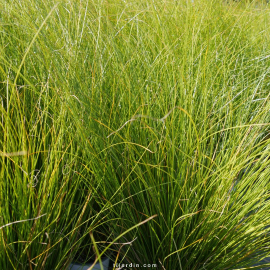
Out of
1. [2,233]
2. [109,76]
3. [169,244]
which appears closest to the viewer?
[2,233]

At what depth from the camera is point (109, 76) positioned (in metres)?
1.17

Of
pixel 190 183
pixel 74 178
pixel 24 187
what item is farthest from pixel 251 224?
pixel 24 187

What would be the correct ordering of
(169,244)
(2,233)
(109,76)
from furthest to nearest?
(109,76) < (169,244) < (2,233)

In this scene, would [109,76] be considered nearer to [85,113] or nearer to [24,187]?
[85,113]

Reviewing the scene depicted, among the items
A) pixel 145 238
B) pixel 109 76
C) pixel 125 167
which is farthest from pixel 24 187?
pixel 109 76

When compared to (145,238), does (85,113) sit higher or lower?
higher

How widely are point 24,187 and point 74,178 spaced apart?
0.18 m

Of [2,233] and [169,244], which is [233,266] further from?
[2,233]

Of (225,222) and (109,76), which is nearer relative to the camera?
(225,222)

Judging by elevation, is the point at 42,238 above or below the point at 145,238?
above

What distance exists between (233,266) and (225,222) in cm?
13

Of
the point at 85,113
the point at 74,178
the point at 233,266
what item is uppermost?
the point at 85,113

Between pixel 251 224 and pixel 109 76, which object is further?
pixel 109 76

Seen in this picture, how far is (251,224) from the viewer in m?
0.91
